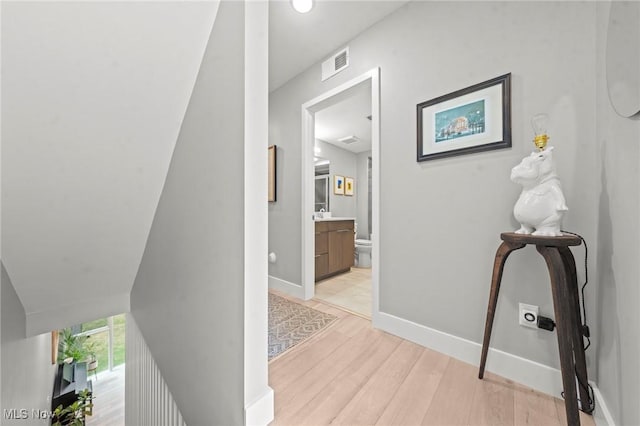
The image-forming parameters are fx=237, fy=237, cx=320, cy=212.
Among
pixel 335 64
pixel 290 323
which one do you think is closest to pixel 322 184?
pixel 335 64

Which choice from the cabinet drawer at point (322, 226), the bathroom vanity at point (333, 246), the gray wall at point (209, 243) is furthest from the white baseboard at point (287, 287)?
the gray wall at point (209, 243)

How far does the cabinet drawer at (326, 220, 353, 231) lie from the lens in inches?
135

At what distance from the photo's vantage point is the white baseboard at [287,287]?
2.54 metres

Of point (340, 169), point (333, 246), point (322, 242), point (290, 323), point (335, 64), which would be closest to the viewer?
point (290, 323)

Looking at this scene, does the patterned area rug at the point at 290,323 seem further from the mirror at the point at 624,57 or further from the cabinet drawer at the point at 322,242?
the mirror at the point at 624,57

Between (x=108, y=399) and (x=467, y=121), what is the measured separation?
6.58m

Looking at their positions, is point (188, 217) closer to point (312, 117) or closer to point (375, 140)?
point (375, 140)

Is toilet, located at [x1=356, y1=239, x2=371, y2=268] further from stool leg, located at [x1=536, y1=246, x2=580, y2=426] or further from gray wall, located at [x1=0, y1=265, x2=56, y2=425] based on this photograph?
gray wall, located at [x1=0, y1=265, x2=56, y2=425]

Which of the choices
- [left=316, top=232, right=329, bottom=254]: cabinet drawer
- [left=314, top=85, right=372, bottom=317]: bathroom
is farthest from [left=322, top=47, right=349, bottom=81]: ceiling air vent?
[left=316, top=232, right=329, bottom=254]: cabinet drawer

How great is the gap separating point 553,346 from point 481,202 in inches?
30.8

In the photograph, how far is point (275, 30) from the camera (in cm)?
203

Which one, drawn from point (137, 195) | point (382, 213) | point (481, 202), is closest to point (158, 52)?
point (137, 195)

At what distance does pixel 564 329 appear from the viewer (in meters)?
0.89

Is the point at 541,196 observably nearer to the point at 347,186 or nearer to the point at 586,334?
the point at 586,334
